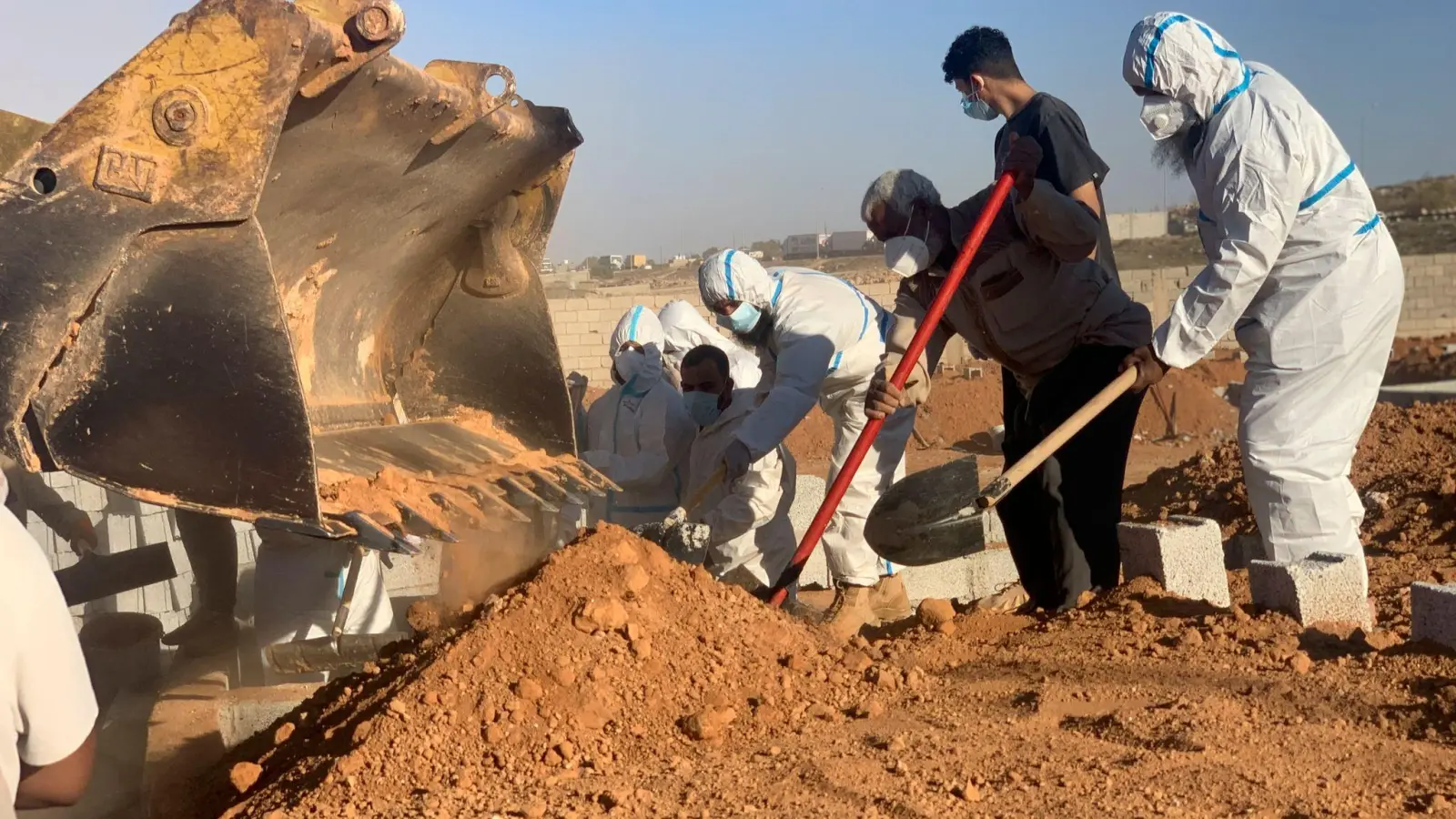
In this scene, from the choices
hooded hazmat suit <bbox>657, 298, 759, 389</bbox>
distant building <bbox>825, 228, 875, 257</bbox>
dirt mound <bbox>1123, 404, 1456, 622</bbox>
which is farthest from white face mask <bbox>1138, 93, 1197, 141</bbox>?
distant building <bbox>825, 228, 875, 257</bbox>

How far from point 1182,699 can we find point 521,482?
6.63 ft

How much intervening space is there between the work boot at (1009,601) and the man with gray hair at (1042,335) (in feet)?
0.34

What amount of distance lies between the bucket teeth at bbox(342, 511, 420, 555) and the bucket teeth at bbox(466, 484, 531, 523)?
0.61 metres

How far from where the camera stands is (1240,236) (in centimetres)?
369

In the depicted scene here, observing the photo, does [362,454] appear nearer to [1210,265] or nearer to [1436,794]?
[1210,265]

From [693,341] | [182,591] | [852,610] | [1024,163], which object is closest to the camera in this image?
[1024,163]

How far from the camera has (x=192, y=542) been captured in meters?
6.17

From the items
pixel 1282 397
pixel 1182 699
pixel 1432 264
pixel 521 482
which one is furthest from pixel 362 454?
pixel 1432 264

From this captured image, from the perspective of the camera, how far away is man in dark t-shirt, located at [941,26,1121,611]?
455 centimetres

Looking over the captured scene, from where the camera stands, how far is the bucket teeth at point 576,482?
4234 mm

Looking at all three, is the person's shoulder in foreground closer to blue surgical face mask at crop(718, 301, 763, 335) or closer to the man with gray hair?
the man with gray hair

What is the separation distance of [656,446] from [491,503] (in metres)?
2.84

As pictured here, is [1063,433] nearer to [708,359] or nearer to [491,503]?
[491,503]

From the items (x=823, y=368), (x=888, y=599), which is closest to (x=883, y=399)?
(x=823, y=368)
